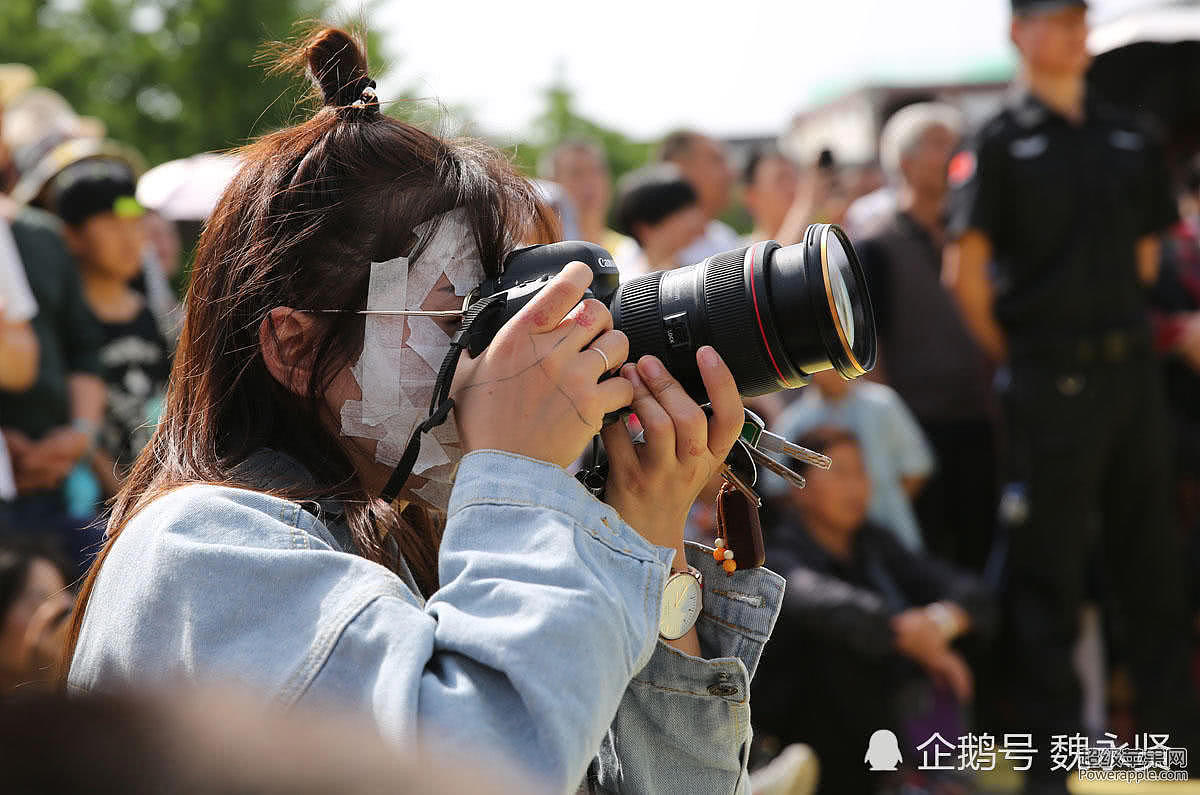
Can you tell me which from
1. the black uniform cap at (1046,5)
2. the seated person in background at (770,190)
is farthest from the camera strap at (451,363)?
the seated person in background at (770,190)

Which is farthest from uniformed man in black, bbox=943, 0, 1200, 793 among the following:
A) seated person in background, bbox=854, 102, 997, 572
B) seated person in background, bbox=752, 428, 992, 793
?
seated person in background, bbox=854, 102, 997, 572

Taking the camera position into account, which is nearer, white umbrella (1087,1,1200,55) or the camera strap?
the camera strap

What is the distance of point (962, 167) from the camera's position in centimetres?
411

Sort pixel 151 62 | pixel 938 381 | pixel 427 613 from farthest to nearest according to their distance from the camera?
pixel 151 62
pixel 938 381
pixel 427 613

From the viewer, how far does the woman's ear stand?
1433mm

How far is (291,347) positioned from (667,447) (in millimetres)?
427

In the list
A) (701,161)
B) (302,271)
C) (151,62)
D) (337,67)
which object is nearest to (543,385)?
(302,271)

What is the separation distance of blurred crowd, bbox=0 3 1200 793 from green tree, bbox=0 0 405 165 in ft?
21.9

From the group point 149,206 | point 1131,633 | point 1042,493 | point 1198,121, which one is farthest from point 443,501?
point 1198,121

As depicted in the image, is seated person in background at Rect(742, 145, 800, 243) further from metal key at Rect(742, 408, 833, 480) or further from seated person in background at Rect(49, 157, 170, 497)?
metal key at Rect(742, 408, 833, 480)

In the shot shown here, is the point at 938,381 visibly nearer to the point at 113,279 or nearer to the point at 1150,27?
the point at 113,279

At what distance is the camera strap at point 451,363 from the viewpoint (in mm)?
1333

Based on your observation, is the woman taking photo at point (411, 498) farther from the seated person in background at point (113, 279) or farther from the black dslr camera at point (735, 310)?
→ the seated person in background at point (113, 279)

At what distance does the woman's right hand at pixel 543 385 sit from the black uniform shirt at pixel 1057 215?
9.42 feet
